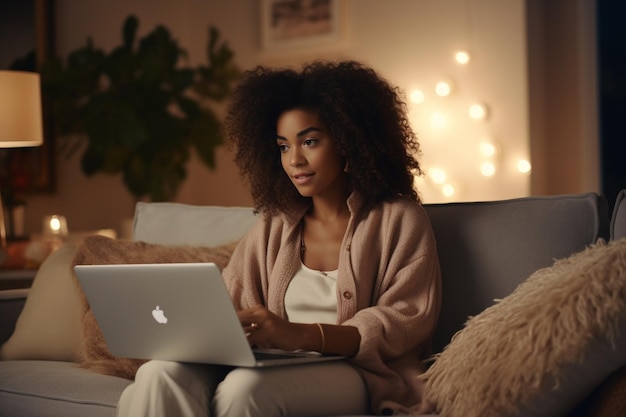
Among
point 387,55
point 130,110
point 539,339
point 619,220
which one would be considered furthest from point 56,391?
point 387,55

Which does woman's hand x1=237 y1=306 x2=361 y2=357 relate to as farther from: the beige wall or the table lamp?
the beige wall

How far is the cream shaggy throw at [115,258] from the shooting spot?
7.86 feet

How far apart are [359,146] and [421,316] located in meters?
0.43

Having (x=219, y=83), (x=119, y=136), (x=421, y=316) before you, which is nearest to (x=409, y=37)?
(x=219, y=83)

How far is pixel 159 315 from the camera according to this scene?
1.81m

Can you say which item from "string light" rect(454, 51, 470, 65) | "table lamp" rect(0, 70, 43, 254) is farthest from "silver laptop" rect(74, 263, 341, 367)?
"string light" rect(454, 51, 470, 65)

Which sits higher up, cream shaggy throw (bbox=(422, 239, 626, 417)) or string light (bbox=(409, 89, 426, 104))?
string light (bbox=(409, 89, 426, 104))

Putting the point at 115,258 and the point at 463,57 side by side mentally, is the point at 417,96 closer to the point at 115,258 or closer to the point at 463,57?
the point at 463,57

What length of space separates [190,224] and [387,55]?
260 centimetres

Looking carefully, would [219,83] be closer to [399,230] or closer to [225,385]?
[399,230]

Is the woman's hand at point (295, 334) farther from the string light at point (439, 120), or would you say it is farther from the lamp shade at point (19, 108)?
the string light at point (439, 120)

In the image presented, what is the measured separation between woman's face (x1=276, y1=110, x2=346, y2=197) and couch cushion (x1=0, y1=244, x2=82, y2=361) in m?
0.80

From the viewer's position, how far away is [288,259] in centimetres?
224

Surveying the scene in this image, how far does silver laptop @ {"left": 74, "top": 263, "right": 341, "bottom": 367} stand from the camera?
1.71 metres
